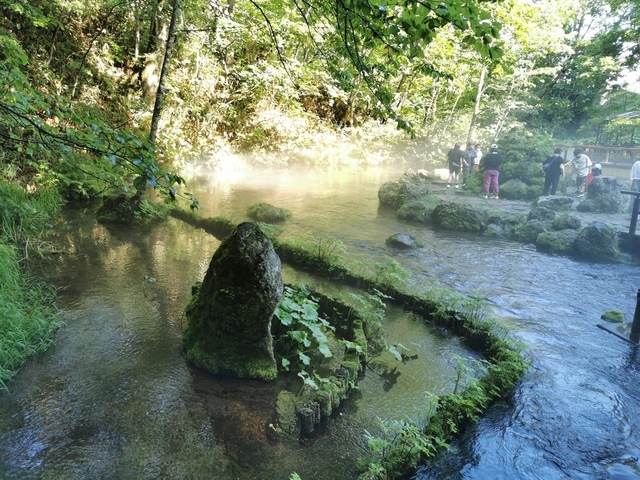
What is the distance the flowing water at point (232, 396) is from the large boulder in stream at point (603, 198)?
Result: 10.2 meters

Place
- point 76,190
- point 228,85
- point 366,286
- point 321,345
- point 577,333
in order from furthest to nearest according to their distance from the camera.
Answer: point 228,85 < point 76,190 < point 366,286 < point 577,333 < point 321,345

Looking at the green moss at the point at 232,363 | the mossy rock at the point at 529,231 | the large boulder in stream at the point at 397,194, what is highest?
the large boulder in stream at the point at 397,194

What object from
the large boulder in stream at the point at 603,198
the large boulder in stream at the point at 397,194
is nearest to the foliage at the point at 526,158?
the large boulder in stream at the point at 603,198

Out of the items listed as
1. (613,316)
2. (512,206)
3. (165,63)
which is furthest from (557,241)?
(165,63)

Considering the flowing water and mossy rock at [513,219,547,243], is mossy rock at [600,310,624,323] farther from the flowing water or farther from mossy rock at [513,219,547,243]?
mossy rock at [513,219,547,243]

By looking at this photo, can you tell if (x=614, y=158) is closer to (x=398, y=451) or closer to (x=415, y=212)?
(x=415, y=212)

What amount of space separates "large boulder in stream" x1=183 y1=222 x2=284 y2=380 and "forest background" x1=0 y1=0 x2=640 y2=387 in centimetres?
109

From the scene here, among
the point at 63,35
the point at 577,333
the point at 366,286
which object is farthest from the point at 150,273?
the point at 63,35

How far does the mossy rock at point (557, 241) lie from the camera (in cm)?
1249

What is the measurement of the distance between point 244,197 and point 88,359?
1111 cm

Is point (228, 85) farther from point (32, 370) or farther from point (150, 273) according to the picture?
point (32, 370)

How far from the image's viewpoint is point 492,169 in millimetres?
18922

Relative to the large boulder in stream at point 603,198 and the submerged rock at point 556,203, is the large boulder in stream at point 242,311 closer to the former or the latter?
the submerged rock at point 556,203

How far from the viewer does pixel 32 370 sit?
4422 mm
